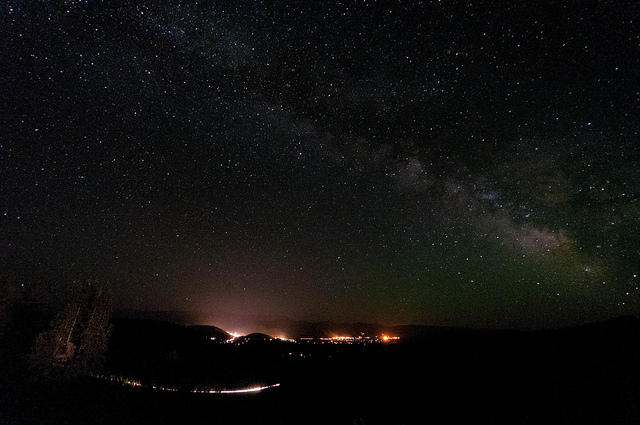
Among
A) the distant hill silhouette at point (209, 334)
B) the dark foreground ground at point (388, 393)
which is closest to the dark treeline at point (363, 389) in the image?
the dark foreground ground at point (388, 393)

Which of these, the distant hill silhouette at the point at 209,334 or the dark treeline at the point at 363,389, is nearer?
the dark treeline at the point at 363,389

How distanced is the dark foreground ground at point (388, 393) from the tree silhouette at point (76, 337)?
1462 millimetres

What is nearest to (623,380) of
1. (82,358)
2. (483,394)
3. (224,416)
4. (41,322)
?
(483,394)

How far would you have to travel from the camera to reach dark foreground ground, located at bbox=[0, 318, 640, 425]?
13109 mm

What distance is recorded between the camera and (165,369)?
79.2 feet

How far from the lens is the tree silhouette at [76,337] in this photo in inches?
681

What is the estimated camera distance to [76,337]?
19250 mm

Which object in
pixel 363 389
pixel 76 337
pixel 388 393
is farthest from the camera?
pixel 363 389

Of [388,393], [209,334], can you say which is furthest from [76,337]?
[209,334]

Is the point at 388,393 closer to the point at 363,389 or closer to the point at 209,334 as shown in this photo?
the point at 363,389

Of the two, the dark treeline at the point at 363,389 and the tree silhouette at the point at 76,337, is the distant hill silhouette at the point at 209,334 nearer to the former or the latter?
the dark treeline at the point at 363,389

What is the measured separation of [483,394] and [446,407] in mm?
3999

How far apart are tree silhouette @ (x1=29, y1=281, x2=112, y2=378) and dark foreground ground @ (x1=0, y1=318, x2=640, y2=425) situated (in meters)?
1.46

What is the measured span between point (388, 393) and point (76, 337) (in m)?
19.8
